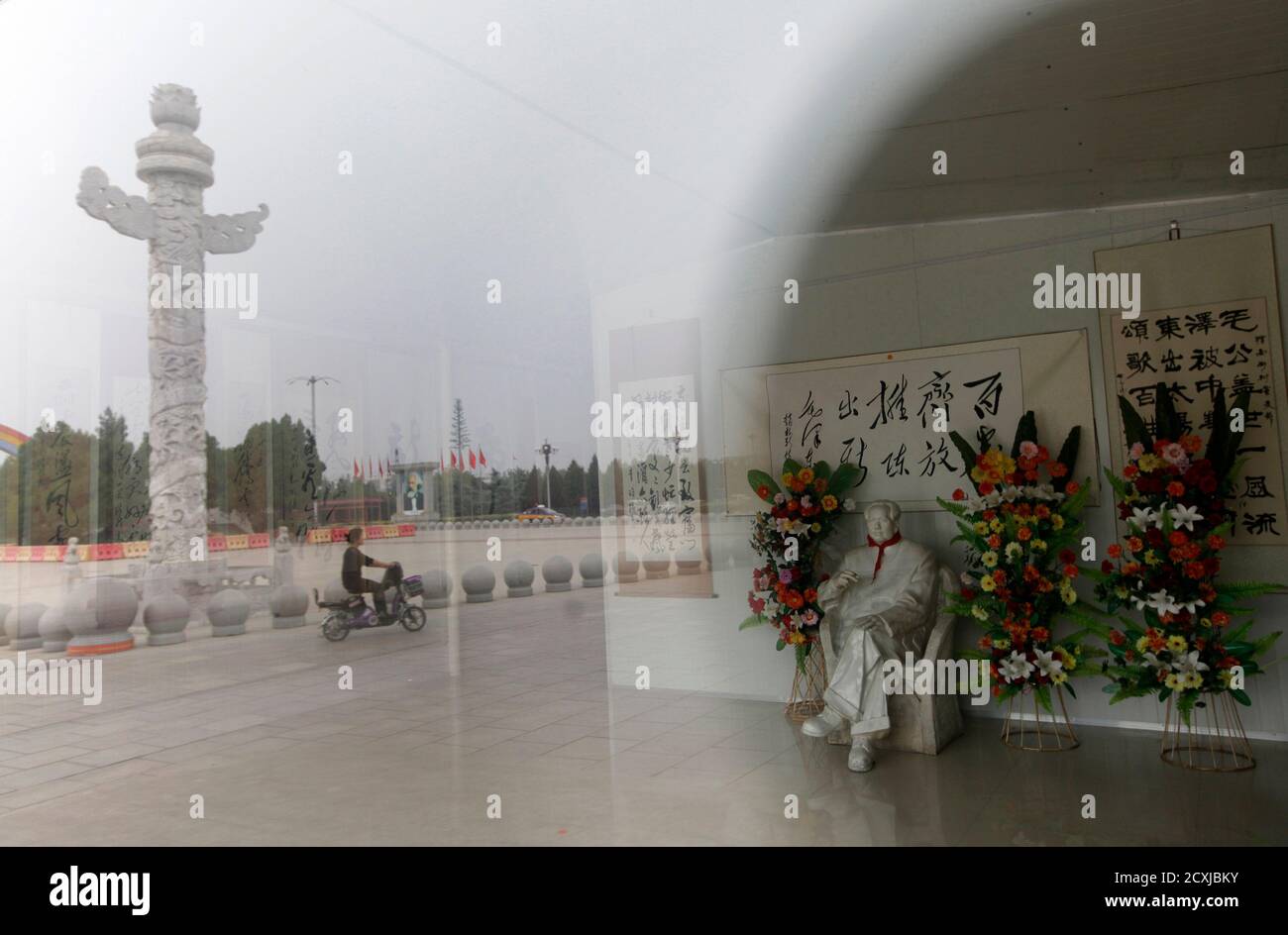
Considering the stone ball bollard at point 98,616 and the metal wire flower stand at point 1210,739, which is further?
the stone ball bollard at point 98,616

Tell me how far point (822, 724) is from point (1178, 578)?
152 cm

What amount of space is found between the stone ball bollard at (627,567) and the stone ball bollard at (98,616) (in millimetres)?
4575

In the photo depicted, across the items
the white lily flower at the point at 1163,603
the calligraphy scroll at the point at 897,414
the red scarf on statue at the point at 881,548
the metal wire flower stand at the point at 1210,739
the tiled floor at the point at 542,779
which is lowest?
the tiled floor at the point at 542,779

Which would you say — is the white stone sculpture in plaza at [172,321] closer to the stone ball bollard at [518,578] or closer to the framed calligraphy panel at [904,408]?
the stone ball bollard at [518,578]

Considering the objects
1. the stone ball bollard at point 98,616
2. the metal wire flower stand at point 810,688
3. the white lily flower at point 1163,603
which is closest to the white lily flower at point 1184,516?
the white lily flower at point 1163,603

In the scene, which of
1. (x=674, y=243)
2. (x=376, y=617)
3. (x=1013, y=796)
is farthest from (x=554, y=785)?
(x=376, y=617)

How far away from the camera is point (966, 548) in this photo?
436 centimetres

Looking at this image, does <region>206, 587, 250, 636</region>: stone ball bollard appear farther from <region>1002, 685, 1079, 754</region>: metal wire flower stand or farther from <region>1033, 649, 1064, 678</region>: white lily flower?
<region>1033, 649, 1064, 678</region>: white lily flower

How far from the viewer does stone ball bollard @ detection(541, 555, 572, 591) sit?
1112 cm

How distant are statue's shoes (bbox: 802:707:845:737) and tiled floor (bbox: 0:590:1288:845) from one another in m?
0.14

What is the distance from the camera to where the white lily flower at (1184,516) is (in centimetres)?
336

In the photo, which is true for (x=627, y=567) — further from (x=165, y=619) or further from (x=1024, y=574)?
(x=165, y=619)
